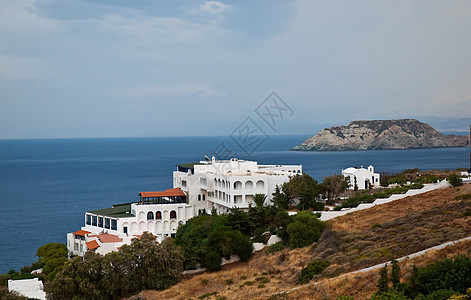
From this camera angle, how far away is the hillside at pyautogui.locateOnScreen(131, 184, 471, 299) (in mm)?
24219

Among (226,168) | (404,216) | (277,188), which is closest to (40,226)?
(226,168)

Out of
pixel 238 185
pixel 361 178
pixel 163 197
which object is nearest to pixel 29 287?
pixel 163 197

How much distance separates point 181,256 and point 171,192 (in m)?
19.6

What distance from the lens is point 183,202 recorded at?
2100 inches

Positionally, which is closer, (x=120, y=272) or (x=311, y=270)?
(x=311, y=270)

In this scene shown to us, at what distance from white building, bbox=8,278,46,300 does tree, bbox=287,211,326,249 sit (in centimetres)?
1929

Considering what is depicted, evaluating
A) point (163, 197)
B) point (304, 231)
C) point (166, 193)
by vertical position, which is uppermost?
point (166, 193)

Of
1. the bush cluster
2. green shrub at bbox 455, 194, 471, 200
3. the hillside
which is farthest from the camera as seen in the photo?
green shrub at bbox 455, 194, 471, 200

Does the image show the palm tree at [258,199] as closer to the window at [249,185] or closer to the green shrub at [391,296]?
the window at [249,185]

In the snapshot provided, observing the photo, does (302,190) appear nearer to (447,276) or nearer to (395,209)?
(395,209)

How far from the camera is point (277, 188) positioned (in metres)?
46.3

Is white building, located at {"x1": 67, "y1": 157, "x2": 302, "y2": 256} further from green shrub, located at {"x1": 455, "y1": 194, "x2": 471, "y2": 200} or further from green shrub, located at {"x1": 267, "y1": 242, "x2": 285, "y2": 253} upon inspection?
green shrub, located at {"x1": 455, "y1": 194, "x2": 471, "y2": 200}

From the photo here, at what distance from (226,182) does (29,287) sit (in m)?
20.9

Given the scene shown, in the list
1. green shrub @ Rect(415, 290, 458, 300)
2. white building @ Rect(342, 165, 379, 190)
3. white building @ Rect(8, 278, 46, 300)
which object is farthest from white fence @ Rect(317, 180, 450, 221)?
white building @ Rect(8, 278, 46, 300)
